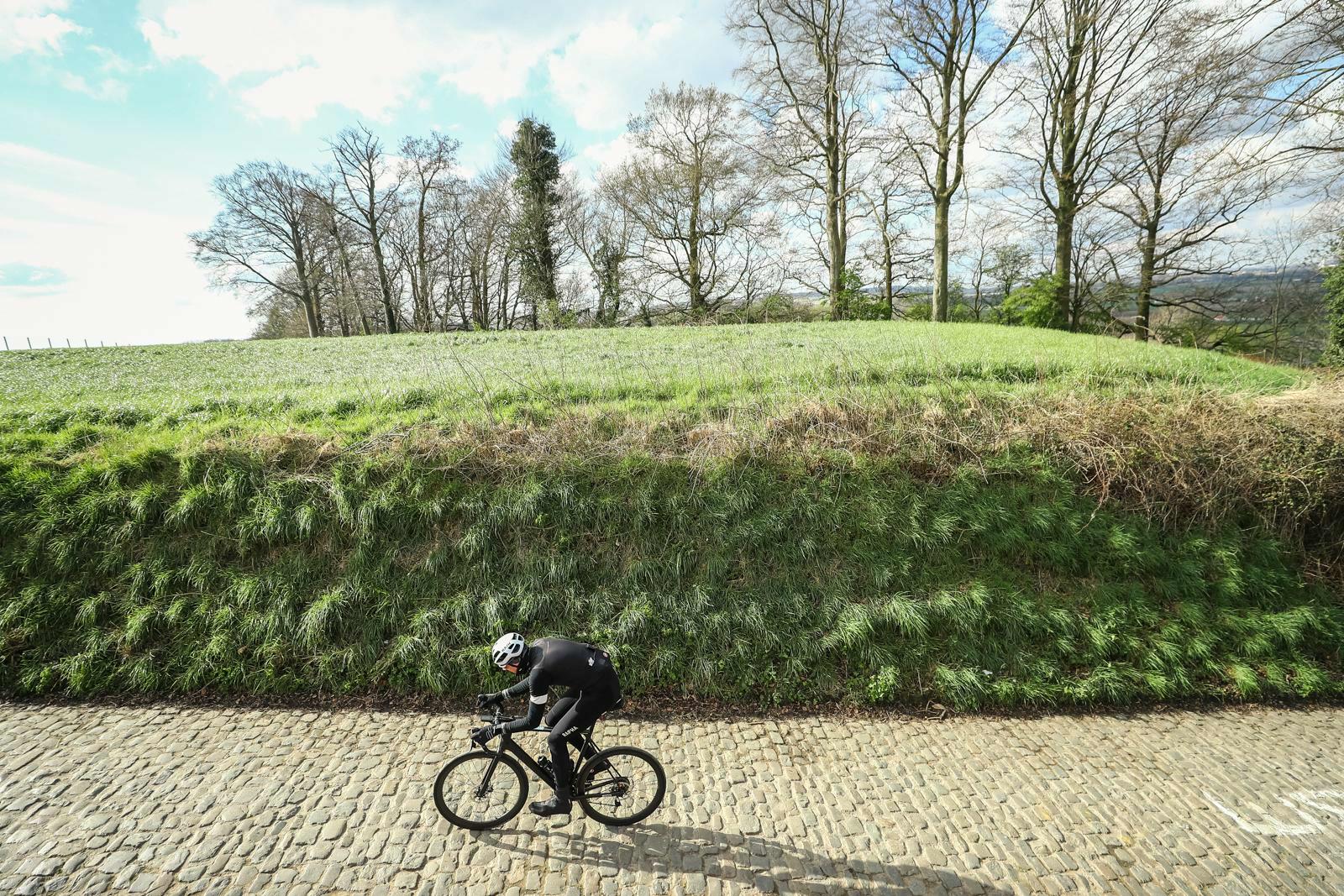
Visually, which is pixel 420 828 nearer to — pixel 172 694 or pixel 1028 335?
pixel 172 694

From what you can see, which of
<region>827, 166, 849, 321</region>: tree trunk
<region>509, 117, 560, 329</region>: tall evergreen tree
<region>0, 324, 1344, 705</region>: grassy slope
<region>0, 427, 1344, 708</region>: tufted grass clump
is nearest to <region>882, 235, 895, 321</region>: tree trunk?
<region>827, 166, 849, 321</region>: tree trunk

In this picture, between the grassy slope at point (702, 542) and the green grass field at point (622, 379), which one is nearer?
the grassy slope at point (702, 542)

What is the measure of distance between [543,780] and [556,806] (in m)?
0.22

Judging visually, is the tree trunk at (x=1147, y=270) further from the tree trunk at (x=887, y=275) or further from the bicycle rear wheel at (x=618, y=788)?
the bicycle rear wheel at (x=618, y=788)

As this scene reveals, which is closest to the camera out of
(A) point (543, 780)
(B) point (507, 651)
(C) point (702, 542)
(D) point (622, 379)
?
(B) point (507, 651)

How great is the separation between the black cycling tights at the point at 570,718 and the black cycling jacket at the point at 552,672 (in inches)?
4.2

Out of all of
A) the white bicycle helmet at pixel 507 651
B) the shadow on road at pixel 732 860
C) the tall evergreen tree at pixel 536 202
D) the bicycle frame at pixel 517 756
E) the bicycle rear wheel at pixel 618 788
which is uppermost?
the tall evergreen tree at pixel 536 202

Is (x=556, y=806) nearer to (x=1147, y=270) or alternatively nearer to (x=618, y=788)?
(x=618, y=788)

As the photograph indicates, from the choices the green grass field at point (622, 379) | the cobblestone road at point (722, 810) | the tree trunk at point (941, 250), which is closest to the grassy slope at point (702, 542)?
the green grass field at point (622, 379)

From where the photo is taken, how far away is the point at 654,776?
15.4 ft

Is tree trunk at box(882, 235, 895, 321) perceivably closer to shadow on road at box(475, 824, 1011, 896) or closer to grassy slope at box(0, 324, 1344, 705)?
grassy slope at box(0, 324, 1344, 705)

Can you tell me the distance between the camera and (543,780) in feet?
14.2

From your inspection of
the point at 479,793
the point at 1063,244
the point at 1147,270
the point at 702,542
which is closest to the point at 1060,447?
the point at 702,542

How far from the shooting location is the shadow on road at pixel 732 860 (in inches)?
151
